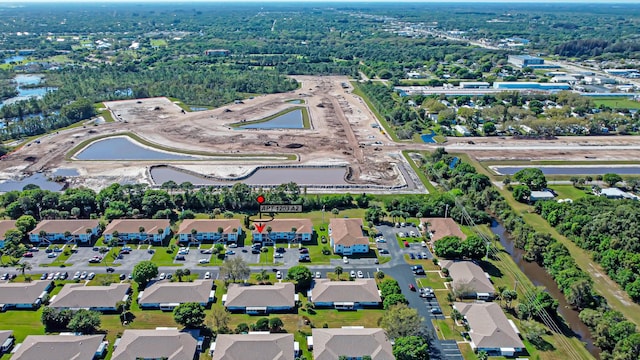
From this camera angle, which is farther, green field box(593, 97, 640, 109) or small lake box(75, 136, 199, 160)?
green field box(593, 97, 640, 109)

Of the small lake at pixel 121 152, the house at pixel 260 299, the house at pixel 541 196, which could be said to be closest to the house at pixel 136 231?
the house at pixel 260 299

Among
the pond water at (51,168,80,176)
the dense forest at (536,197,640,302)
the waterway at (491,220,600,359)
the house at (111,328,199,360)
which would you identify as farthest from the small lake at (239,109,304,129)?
the house at (111,328,199,360)

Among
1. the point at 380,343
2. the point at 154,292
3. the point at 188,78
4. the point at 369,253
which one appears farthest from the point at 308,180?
the point at 188,78

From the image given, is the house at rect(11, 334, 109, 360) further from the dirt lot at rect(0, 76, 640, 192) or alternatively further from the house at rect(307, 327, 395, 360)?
the dirt lot at rect(0, 76, 640, 192)

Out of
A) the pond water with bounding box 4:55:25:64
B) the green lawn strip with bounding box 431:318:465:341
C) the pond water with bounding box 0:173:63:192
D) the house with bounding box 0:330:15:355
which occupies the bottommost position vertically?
the green lawn strip with bounding box 431:318:465:341

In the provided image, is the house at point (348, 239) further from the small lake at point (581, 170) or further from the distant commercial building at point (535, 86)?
the distant commercial building at point (535, 86)
